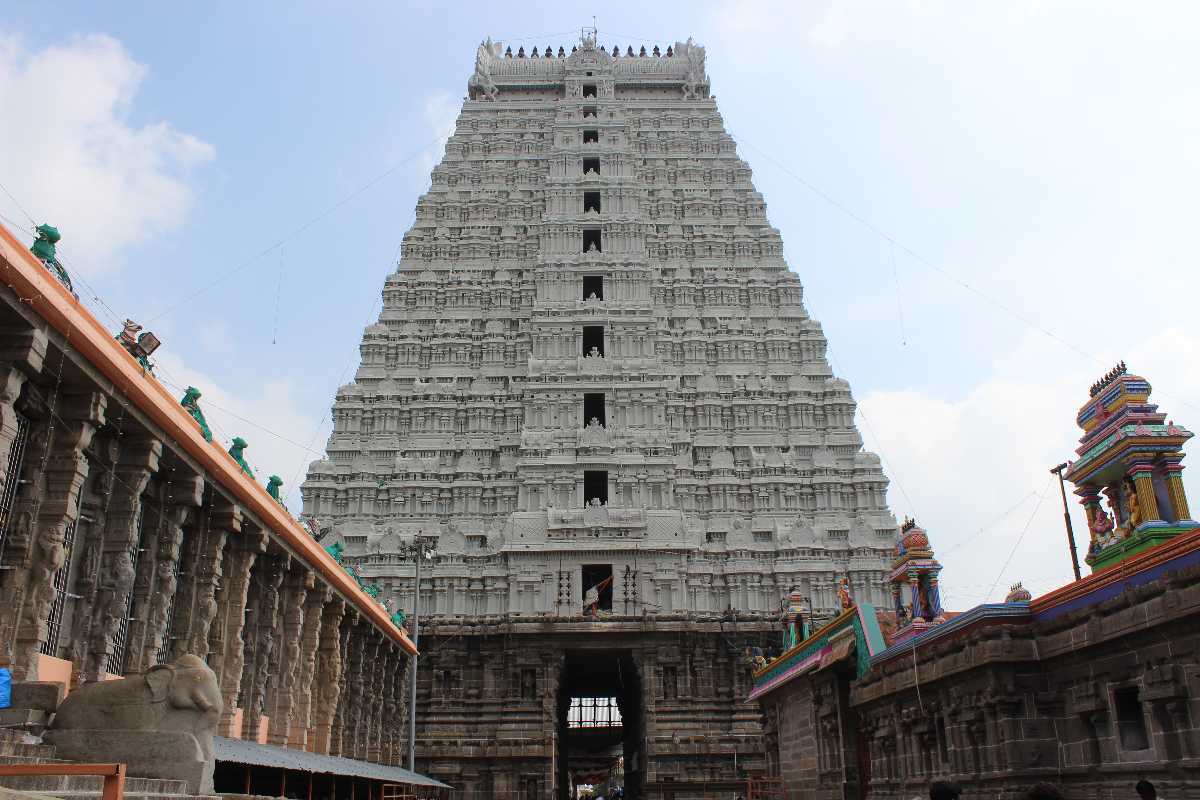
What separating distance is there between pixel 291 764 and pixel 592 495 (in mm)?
30056

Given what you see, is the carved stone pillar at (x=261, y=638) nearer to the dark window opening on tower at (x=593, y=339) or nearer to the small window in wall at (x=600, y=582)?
the small window in wall at (x=600, y=582)

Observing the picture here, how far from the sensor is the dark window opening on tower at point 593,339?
48.5 metres

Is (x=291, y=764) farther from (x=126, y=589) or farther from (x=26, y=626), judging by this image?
(x=26, y=626)

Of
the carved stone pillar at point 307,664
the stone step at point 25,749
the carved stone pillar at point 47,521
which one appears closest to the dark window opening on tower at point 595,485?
the carved stone pillar at point 307,664

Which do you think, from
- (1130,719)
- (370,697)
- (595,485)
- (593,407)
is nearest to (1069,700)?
(1130,719)

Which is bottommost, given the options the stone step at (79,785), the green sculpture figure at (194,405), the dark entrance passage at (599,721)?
the stone step at (79,785)

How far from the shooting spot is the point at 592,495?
44.9m

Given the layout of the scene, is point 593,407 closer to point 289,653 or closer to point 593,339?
point 593,339

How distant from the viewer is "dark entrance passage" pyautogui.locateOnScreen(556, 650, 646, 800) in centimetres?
3988

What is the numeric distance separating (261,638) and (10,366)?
35.6 ft

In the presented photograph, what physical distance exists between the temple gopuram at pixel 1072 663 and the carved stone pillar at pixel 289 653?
11667 millimetres

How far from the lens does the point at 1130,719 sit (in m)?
12.0

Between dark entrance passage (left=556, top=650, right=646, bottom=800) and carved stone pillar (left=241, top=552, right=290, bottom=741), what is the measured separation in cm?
1874

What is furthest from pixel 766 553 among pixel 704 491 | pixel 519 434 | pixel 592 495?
pixel 519 434
